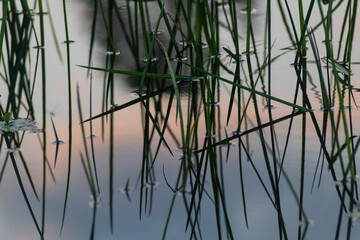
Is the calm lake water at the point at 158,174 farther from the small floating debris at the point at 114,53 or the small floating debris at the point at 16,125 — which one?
the small floating debris at the point at 114,53

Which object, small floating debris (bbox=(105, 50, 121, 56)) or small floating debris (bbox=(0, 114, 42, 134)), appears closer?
small floating debris (bbox=(0, 114, 42, 134))

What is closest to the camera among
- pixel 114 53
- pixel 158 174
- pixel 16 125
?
pixel 158 174

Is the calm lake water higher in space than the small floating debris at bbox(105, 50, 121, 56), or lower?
lower

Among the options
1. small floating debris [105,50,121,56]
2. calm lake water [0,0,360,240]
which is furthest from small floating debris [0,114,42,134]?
small floating debris [105,50,121,56]

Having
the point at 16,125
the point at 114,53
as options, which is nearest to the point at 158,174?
the point at 16,125

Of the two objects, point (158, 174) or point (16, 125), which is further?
point (16, 125)

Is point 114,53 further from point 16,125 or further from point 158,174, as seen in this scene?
point 158,174

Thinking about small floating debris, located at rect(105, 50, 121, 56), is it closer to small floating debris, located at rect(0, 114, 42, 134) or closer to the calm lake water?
the calm lake water

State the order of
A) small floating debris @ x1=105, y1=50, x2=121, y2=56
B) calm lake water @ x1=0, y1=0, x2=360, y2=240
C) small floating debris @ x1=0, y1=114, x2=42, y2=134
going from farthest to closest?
small floating debris @ x1=105, y1=50, x2=121, y2=56, small floating debris @ x1=0, y1=114, x2=42, y2=134, calm lake water @ x1=0, y1=0, x2=360, y2=240

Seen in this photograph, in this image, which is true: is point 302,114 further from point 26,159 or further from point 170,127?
point 26,159

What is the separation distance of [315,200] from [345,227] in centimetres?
10

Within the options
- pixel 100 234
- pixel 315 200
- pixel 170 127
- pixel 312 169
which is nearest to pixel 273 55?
pixel 170 127

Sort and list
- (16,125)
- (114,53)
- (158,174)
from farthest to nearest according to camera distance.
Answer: (114,53) < (16,125) < (158,174)

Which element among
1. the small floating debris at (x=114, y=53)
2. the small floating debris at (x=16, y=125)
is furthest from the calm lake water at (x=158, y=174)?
the small floating debris at (x=114, y=53)
